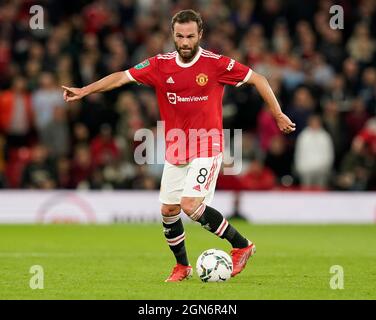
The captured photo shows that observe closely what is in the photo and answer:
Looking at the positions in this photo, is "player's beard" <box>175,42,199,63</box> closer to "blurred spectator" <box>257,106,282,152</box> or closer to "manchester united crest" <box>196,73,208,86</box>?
"manchester united crest" <box>196,73,208,86</box>

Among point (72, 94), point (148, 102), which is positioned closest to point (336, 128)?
point (148, 102)

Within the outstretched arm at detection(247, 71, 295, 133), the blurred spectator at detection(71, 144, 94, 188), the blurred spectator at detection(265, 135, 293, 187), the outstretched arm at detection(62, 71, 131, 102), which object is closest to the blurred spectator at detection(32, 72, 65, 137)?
the blurred spectator at detection(71, 144, 94, 188)

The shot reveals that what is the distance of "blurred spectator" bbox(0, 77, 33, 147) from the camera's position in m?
19.9

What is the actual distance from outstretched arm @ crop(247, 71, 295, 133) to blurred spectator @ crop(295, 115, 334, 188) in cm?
946

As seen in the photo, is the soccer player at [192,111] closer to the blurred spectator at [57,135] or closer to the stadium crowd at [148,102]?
the stadium crowd at [148,102]

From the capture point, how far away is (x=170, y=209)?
1075 centimetres

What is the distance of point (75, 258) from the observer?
43.0ft

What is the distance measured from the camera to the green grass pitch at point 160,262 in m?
9.64

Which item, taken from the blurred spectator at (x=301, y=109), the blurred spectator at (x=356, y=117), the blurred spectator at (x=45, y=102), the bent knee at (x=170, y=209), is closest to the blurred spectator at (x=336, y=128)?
the blurred spectator at (x=356, y=117)

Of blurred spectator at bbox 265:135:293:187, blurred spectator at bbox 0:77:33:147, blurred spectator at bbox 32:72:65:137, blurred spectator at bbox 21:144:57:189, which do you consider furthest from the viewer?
blurred spectator at bbox 265:135:293:187

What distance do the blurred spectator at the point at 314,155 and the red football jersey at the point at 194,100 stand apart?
9527mm

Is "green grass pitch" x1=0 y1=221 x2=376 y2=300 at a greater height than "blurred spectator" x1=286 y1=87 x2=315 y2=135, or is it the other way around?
"blurred spectator" x1=286 y1=87 x2=315 y2=135

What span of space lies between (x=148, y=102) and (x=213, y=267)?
10.3 m
